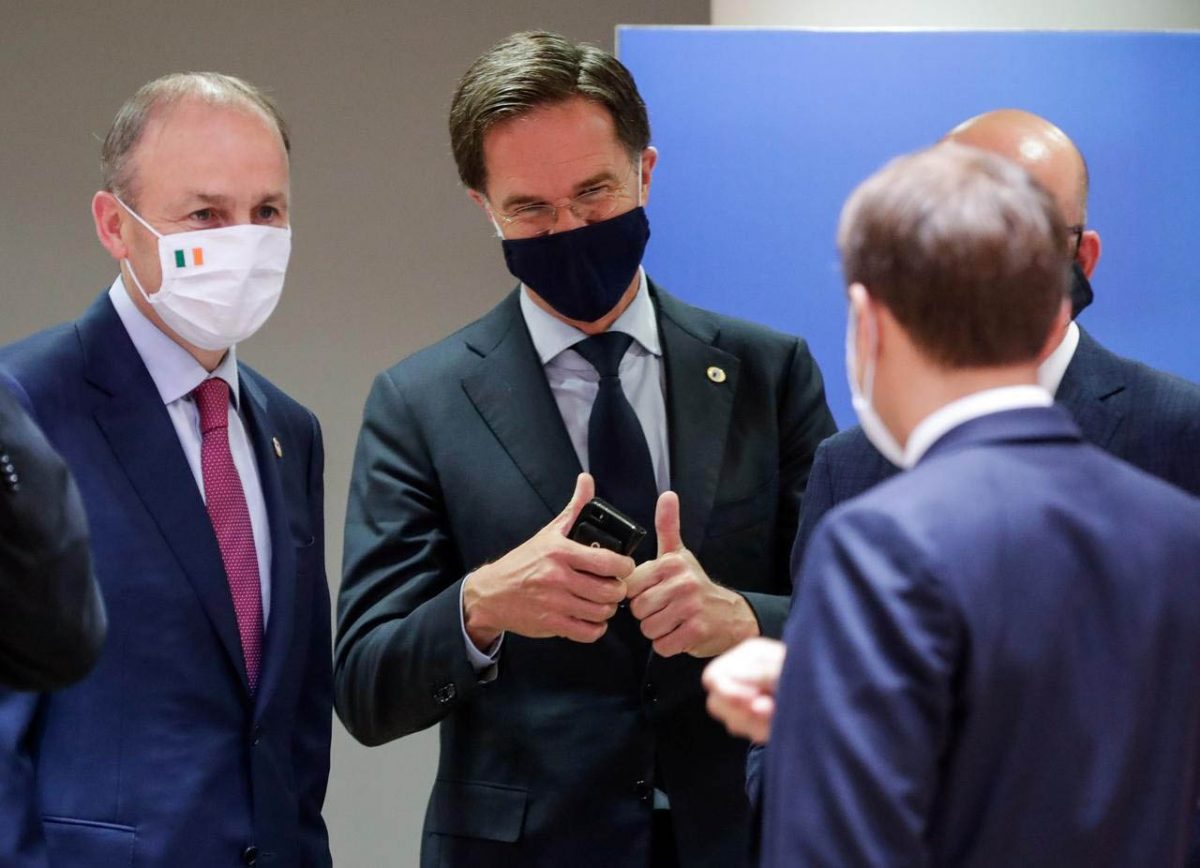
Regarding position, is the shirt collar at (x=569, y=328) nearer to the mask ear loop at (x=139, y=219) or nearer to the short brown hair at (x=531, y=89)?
the short brown hair at (x=531, y=89)

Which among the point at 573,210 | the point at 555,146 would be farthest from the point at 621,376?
the point at 555,146

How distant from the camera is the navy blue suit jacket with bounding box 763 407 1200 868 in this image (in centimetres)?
141

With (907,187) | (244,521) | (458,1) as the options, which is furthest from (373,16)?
(907,187)

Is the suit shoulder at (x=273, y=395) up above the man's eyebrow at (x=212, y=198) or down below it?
below

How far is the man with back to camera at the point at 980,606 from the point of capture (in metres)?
1.41

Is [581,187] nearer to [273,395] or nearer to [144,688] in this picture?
[273,395]

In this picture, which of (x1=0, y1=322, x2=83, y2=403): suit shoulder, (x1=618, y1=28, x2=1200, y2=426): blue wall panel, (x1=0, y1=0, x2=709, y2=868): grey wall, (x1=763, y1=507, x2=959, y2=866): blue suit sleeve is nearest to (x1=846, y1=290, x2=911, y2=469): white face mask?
(x1=763, y1=507, x2=959, y2=866): blue suit sleeve

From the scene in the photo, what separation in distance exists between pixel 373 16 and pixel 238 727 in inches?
122

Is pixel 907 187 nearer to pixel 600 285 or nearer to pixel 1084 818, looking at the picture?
pixel 1084 818

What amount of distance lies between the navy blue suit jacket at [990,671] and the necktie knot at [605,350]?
1.20m

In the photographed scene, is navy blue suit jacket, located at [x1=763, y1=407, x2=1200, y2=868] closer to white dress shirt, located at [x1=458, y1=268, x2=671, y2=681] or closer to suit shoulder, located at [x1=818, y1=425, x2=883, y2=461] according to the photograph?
suit shoulder, located at [x1=818, y1=425, x2=883, y2=461]

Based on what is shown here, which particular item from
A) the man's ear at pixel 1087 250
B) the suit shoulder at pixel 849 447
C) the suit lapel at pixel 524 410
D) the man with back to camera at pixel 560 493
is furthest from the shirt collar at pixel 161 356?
the man's ear at pixel 1087 250

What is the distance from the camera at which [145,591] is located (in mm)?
2369

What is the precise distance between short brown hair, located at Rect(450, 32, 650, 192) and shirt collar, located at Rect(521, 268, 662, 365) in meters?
0.24
